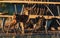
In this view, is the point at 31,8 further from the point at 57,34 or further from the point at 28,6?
the point at 57,34

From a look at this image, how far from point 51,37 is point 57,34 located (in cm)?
163

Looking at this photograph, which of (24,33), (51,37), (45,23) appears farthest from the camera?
(45,23)

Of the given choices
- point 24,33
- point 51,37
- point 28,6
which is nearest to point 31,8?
point 28,6

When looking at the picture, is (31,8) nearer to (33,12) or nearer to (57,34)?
(33,12)

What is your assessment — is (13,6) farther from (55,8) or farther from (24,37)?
(24,37)

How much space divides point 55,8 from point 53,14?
558 mm

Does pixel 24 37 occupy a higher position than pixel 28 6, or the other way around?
pixel 28 6

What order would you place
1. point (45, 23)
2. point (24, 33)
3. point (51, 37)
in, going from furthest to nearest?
point (45, 23) < point (24, 33) < point (51, 37)

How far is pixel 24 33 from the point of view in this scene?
26078mm

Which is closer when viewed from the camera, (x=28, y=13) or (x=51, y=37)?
(x=51, y=37)

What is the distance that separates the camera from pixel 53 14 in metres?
28.9

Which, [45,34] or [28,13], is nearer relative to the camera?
[45,34]

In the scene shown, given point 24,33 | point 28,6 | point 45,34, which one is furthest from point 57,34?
point 28,6

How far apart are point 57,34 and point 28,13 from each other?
14.1 ft
